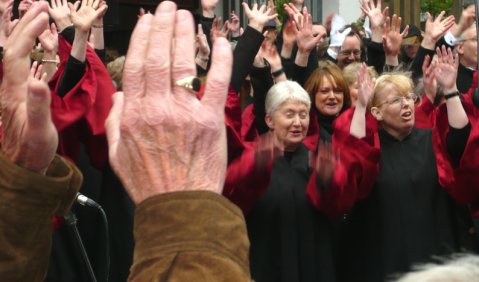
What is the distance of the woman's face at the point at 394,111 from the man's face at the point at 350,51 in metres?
2.15

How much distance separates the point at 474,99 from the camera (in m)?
4.71

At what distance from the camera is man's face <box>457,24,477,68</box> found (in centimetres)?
629

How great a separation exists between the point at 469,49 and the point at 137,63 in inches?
212

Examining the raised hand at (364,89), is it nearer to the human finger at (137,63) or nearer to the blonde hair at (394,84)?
the blonde hair at (394,84)

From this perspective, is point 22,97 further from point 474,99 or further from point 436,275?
point 474,99

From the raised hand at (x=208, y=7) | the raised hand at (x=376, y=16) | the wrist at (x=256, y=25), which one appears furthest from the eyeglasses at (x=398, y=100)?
the raised hand at (x=208, y=7)

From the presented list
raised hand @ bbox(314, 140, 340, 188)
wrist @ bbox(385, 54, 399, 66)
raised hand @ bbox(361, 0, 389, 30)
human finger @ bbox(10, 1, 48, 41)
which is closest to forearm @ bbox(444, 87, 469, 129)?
raised hand @ bbox(314, 140, 340, 188)

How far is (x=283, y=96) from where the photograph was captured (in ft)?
16.1

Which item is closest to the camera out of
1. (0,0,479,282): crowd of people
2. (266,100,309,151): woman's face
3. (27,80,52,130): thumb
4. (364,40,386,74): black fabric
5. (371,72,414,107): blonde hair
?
(27,80,52,130): thumb

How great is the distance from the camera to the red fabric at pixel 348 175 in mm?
4422

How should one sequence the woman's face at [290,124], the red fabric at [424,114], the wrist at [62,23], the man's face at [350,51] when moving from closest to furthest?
the woman's face at [290,124], the wrist at [62,23], the red fabric at [424,114], the man's face at [350,51]

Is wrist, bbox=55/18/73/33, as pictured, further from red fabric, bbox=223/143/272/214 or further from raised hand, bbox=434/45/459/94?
raised hand, bbox=434/45/459/94

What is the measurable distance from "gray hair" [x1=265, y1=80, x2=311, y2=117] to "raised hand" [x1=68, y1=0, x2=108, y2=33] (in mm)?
1027

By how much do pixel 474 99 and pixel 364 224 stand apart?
851 mm
